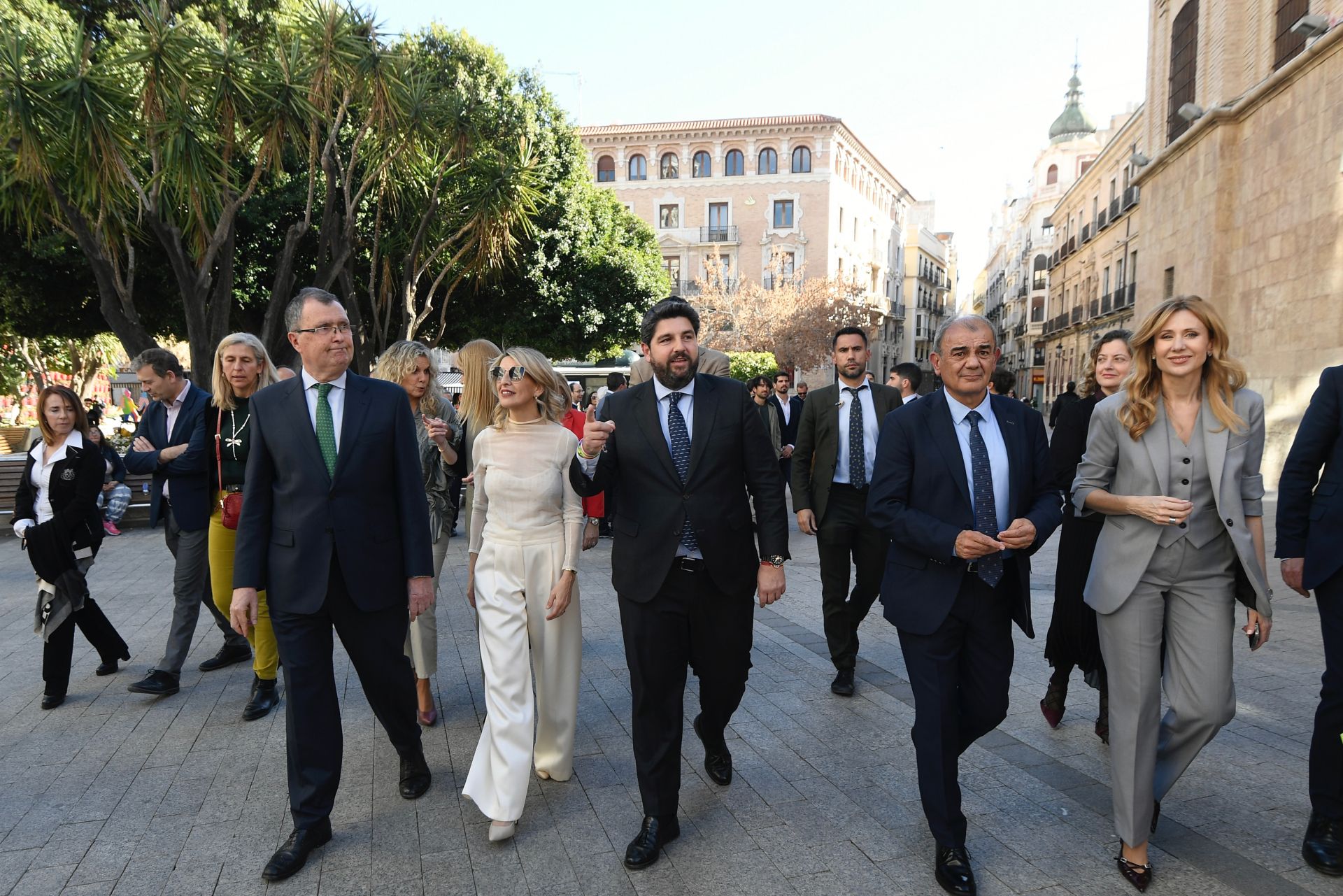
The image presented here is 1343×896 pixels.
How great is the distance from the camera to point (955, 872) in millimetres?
2807

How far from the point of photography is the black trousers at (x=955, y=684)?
2.90m

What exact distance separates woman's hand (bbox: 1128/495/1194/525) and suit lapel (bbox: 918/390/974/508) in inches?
21.7

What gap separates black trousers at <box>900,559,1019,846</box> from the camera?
114 inches

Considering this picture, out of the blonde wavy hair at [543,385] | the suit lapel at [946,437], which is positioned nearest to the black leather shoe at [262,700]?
the blonde wavy hair at [543,385]

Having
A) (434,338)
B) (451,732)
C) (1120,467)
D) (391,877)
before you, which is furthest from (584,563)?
(434,338)

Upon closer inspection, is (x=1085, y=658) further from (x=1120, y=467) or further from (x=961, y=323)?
(x=961, y=323)

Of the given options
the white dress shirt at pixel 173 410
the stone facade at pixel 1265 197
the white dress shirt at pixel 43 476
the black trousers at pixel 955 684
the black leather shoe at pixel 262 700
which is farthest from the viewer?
the stone facade at pixel 1265 197

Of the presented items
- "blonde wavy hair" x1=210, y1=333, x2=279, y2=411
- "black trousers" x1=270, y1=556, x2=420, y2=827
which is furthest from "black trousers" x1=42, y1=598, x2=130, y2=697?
"black trousers" x1=270, y1=556, x2=420, y2=827

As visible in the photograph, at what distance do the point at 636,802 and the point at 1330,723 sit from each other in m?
2.63

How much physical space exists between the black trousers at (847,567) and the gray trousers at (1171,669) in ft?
6.34

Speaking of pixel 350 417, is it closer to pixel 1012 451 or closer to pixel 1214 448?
pixel 1012 451

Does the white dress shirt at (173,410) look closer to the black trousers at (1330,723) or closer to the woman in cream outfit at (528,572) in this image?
the woman in cream outfit at (528,572)

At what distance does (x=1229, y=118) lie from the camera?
47.2ft

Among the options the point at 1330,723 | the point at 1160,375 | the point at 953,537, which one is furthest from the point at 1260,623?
the point at 953,537
